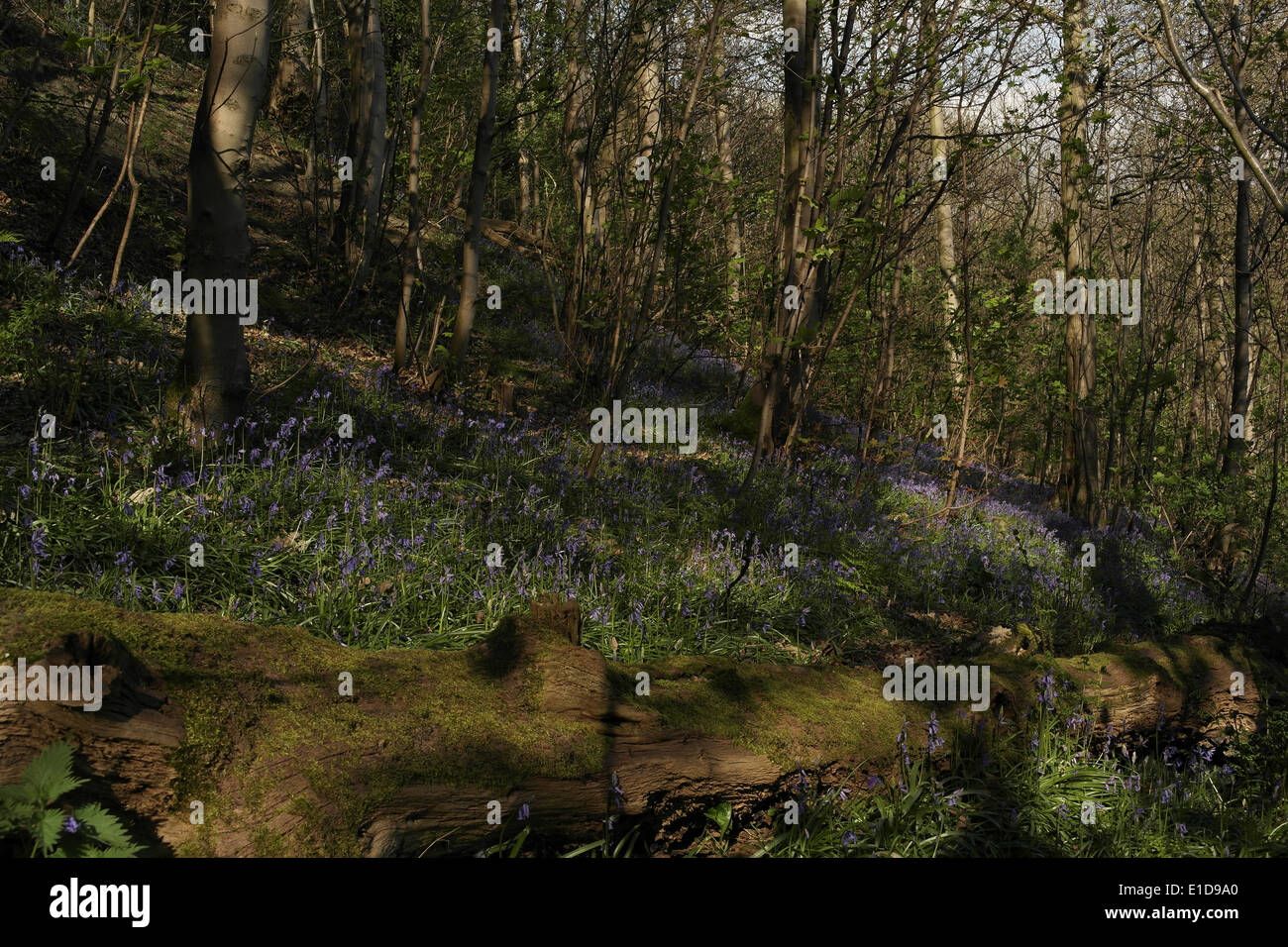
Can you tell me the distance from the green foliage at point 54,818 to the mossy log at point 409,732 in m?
0.13

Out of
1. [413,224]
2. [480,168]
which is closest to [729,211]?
[480,168]

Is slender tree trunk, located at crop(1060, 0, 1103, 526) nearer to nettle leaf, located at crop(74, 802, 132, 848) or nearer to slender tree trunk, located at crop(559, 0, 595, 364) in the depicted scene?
slender tree trunk, located at crop(559, 0, 595, 364)

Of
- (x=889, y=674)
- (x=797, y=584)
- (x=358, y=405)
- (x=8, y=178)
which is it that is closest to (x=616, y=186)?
(x=358, y=405)

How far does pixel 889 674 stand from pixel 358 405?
196 inches

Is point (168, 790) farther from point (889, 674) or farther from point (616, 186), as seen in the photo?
point (616, 186)

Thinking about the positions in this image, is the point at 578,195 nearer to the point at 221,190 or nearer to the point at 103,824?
the point at 221,190

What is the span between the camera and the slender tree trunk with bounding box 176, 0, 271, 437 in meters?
5.08

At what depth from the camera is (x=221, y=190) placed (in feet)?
16.9

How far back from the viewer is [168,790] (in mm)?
2203

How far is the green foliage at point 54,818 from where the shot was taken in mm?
1860

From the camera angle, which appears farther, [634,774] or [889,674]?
[889,674]

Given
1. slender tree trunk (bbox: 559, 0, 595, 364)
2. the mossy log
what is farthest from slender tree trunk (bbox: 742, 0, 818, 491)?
the mossy log

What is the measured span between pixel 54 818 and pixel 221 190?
4.34m

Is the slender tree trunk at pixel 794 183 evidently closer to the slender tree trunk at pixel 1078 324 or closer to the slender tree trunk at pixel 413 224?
the slender tree trunk at pixel 1078 324
